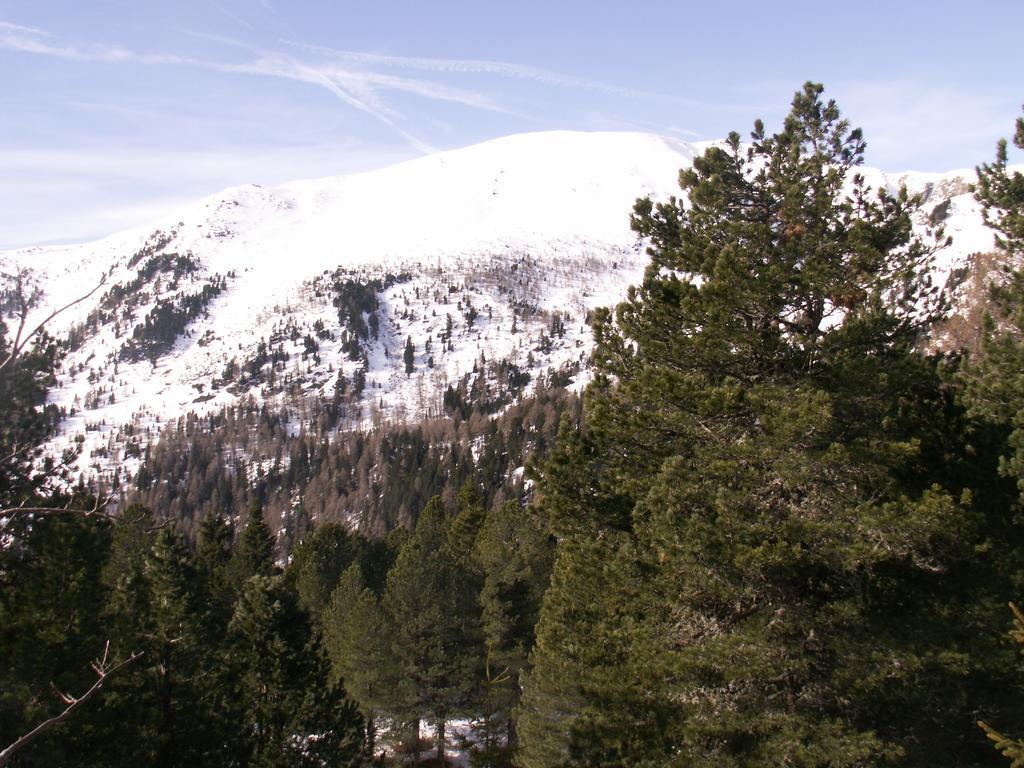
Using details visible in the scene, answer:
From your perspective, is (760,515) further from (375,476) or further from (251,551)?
(375,476)

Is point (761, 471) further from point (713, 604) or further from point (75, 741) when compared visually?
point (75, 741)

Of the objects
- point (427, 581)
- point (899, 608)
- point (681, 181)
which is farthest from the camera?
point (427, 581)

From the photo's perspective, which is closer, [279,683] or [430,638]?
[279,683]

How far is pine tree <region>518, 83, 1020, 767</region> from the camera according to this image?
9656 mm

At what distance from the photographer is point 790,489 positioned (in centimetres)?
1030

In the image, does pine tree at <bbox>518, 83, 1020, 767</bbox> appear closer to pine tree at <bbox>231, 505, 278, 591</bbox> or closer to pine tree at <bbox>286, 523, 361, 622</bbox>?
pine tree at <bbox>231, 505, 278, 591</bbox>

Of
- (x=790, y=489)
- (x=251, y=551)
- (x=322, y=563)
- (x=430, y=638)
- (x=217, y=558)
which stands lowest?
(x=322, y=563)

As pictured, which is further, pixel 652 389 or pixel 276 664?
pixel 276 664

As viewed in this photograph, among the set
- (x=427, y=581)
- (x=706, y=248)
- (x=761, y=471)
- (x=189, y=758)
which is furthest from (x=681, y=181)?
(x=427, y=581)

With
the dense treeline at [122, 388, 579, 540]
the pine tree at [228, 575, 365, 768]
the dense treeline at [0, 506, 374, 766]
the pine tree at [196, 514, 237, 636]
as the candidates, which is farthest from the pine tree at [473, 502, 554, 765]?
the dense treeline at [122, 388, 579, 540]

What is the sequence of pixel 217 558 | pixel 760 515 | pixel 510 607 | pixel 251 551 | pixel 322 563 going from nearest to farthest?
pixel 760 515, pixel 510 607, pixel 251 551, pixel 217 558, pixel 322 563

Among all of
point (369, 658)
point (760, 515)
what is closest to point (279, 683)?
point (369, 658)

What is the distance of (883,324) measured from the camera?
1060 centimetres

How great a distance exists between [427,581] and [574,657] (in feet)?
49.0
